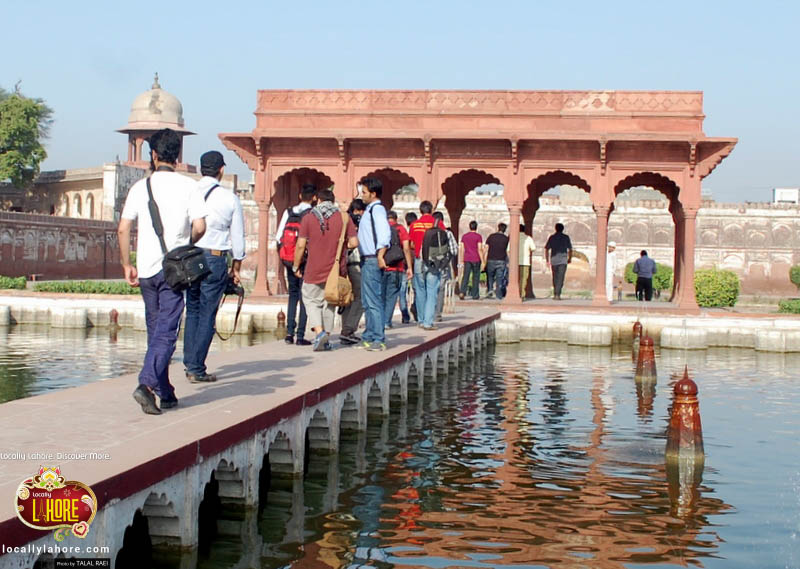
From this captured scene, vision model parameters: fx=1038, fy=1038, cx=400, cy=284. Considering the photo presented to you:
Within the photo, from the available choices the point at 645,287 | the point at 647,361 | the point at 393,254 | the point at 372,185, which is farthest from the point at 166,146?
the point at 645,287

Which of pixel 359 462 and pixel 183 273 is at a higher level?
pixel 183 273

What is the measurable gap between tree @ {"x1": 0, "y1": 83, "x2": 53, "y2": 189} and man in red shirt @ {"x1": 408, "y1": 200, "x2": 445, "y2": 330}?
1620 inches

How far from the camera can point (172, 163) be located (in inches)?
280

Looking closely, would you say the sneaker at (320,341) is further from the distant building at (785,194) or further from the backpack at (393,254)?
the distant building at (785,194)

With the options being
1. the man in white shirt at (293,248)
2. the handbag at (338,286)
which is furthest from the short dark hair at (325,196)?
the man in white shirt at (293,248)

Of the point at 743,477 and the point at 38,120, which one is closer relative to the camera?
the point at 743,477

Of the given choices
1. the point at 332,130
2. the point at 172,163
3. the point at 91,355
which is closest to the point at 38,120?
the point at 332,130

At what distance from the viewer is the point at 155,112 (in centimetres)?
5728

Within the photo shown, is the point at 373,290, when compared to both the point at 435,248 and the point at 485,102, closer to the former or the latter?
the point at 435,248

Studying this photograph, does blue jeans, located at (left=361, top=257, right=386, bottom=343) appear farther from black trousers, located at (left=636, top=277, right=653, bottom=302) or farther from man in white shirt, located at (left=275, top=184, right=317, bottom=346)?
black trousers, located at (left=636, top=277, right=653, bottom=302)

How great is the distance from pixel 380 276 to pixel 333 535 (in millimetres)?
4959

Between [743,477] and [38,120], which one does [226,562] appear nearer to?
[743,477]

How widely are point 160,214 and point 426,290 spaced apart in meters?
8.26

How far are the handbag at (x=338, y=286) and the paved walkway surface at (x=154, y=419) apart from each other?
23.3 inches
